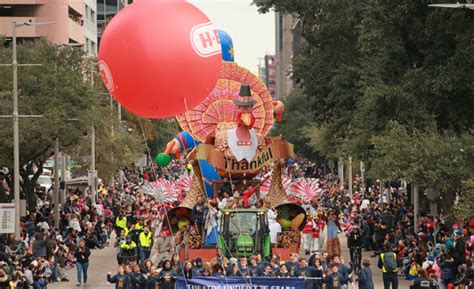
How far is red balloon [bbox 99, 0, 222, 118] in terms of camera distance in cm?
2362

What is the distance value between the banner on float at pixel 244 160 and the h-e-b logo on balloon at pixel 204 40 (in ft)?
50.3

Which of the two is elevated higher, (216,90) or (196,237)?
(216,90)

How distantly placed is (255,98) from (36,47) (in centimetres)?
1346

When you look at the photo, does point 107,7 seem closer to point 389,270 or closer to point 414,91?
point 414,91

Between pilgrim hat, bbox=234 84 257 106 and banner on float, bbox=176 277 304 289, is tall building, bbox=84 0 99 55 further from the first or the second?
banner on float, bbox=176 277 304 289

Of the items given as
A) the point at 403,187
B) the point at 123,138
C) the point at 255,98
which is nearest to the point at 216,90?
the point at 255,98

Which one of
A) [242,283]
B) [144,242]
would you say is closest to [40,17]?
[144,242]

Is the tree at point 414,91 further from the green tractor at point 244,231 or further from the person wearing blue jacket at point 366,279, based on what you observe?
the person wearing blue jacket at point 366,279

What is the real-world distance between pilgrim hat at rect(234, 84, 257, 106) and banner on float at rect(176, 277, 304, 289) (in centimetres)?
1045

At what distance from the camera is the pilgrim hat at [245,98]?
132 ft

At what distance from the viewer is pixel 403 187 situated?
74.8m

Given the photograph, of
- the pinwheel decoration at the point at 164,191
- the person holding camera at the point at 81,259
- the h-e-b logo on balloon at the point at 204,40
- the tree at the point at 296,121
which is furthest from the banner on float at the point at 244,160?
the tree at the point at 296,121

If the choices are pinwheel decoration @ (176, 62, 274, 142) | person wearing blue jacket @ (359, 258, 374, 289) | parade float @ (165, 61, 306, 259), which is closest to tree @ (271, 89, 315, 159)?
pinwheel decoration @ (176, 62, 274, 142)

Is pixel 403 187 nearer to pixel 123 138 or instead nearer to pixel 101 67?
pixel 123 138
